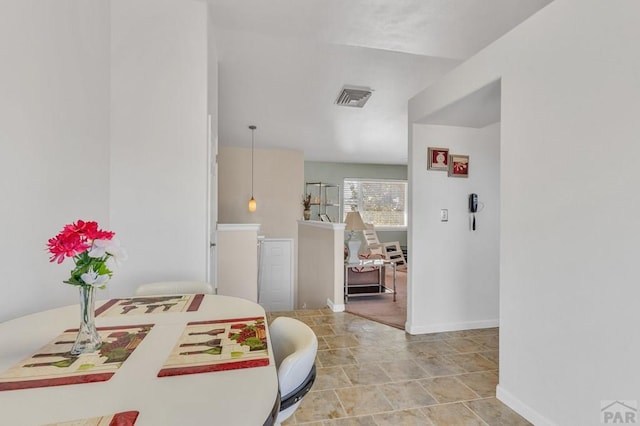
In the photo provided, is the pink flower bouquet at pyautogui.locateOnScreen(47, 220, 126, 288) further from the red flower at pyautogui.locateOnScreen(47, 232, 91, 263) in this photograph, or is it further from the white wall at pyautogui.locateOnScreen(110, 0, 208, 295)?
the white wall at pyautogui.locateOnScreen(110, 0, 208, 295)

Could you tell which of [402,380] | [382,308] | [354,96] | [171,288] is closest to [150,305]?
[171,288]

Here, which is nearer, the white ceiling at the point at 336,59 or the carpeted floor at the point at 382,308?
the white ceiling at the point at 336,59

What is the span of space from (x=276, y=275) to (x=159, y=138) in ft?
14.1

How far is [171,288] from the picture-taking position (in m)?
1.88

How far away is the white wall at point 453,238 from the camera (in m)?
3.08

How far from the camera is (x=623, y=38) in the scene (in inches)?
54.1

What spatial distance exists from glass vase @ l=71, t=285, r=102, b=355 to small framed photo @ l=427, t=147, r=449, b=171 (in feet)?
9.22

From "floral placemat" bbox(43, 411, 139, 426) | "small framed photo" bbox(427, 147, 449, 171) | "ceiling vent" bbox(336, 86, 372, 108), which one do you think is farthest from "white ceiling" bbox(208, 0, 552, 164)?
"floral placemat" bbox(43, 411, 139, 426)

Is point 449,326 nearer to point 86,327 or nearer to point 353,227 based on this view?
point 353,227

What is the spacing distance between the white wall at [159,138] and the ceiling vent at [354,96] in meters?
2.22

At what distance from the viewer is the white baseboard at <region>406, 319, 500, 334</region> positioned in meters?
3.11

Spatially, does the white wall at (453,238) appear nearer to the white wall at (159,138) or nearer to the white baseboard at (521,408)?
the white baseboard at (521,408)

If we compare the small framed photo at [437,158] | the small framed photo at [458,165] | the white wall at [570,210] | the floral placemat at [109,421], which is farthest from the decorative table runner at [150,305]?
the small framed photo at [458,165]

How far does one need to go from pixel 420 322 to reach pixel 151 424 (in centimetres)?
287
